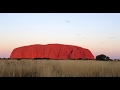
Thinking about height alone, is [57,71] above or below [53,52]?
above

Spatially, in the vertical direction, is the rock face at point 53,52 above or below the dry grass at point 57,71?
below

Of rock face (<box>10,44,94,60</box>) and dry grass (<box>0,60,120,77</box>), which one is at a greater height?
dry grass (<box>0,60,120,77</box>)

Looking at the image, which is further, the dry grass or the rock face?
the rock face

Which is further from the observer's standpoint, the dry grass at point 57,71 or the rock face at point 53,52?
the rock face at point 53,52

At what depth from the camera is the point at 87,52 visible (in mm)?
Result: 83000

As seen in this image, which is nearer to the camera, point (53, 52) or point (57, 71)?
point (57, 71)
